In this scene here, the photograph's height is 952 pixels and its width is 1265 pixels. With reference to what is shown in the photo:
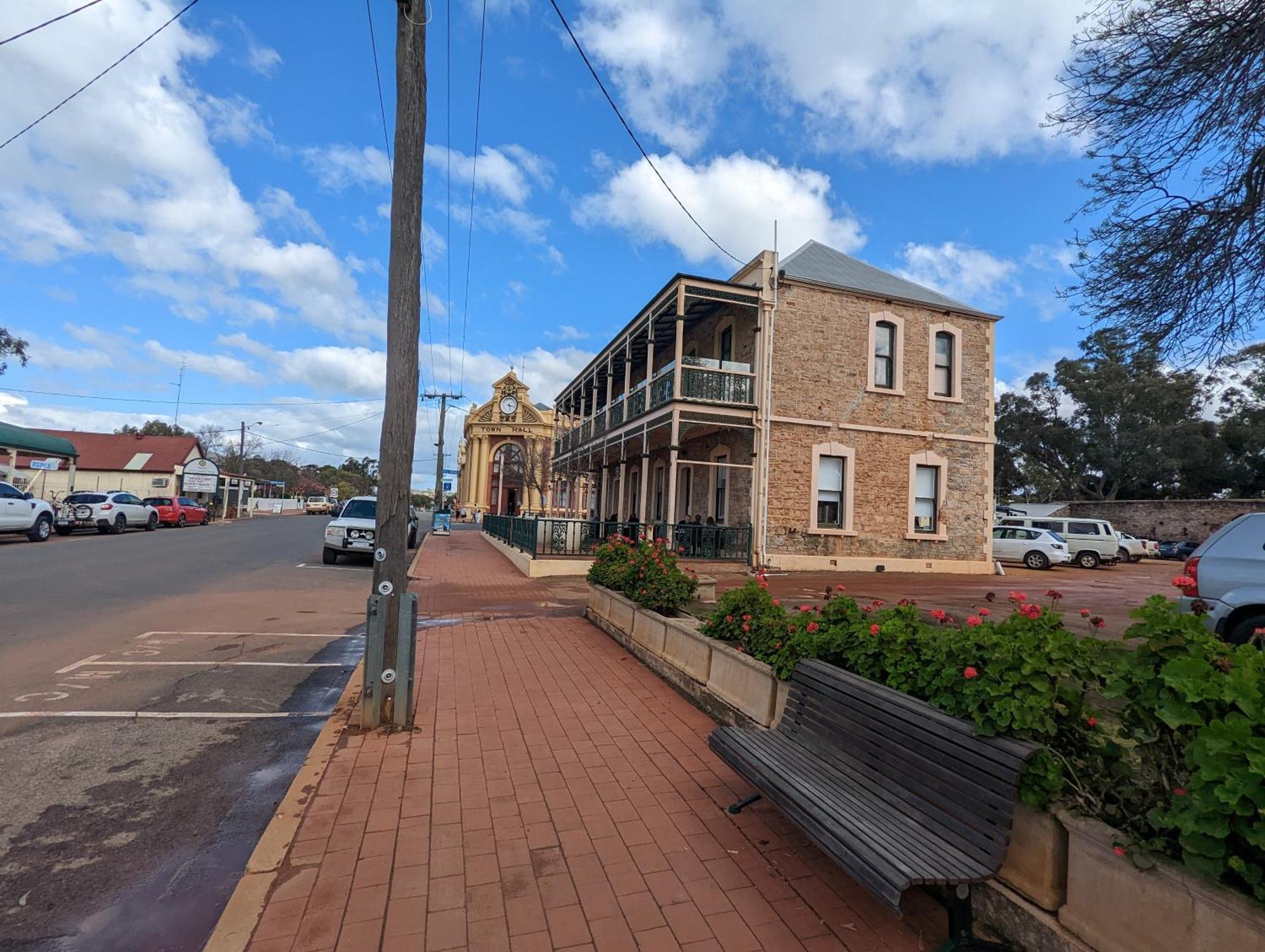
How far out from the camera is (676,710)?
5234mm

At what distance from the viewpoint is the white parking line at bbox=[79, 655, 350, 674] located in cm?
651

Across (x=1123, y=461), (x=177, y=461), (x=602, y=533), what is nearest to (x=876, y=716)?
(x=602, y=533)

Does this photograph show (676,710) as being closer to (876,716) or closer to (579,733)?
(579,733)

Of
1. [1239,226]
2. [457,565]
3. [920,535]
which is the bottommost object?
[457,565]

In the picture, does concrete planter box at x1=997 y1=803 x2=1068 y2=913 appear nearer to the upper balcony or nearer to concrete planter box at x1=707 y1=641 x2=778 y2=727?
concrete planter box at x1=707 y1=641 x2=778 y2=727

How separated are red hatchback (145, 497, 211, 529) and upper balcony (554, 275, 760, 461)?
71.2ft

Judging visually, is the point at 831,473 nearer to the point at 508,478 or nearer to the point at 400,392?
the point at 400,392

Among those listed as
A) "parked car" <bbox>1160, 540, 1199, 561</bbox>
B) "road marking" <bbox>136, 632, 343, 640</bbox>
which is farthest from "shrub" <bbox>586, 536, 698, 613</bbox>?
"parked car" <bbox>1160, 540, 1199, 561</bbox>

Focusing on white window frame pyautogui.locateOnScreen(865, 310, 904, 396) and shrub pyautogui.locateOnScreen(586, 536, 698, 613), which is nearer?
shrub pyautogui.locateOnScreen(586, 536, 698, 613)

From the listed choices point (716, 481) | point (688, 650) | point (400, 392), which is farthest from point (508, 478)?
point (400, 392)

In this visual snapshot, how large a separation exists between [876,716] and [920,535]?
51.9ft

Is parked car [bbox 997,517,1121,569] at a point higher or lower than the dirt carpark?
higher

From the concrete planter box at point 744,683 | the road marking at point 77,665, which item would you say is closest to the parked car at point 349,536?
the road marking at point 77,665

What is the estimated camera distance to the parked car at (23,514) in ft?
61.9
